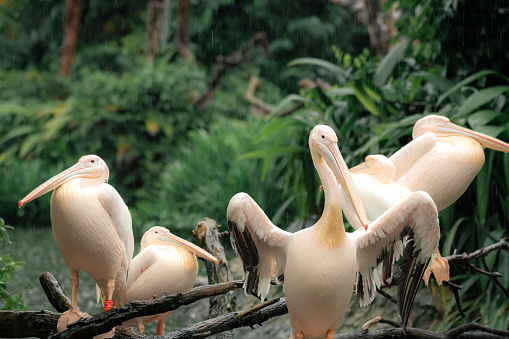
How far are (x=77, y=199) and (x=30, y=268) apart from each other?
3.58 metres

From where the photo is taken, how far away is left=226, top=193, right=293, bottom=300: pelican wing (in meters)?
1.83

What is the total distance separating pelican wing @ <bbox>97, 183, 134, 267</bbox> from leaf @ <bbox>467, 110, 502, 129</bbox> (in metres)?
2.50

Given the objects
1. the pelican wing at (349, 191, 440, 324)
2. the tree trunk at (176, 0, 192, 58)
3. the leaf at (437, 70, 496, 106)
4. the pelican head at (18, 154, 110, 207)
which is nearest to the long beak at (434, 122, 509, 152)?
the pelican wing at (349, 191, 440, 324)

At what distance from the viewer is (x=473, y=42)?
181 inches

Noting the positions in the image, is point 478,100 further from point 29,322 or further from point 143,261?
point 29,322

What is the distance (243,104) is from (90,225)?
8.95 meters

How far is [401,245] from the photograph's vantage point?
1965mm

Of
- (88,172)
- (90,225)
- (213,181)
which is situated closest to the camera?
(90,225)

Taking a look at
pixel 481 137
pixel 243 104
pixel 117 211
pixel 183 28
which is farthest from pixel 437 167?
pixel 243 104

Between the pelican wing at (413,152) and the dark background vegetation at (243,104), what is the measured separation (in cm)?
111

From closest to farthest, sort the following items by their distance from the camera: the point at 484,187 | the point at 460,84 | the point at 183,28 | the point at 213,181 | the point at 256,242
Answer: the point at 256,242
the point at 484,187
the point at 460,84
the point at 213,181
the point at 183,28

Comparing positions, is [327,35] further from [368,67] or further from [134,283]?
[134,283]

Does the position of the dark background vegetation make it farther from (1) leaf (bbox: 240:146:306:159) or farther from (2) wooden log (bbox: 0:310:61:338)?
(2) wooden log (bbox: 0:310:61:338)

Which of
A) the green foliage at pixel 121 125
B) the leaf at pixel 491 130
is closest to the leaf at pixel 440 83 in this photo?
the leaf at pixel 491 130
